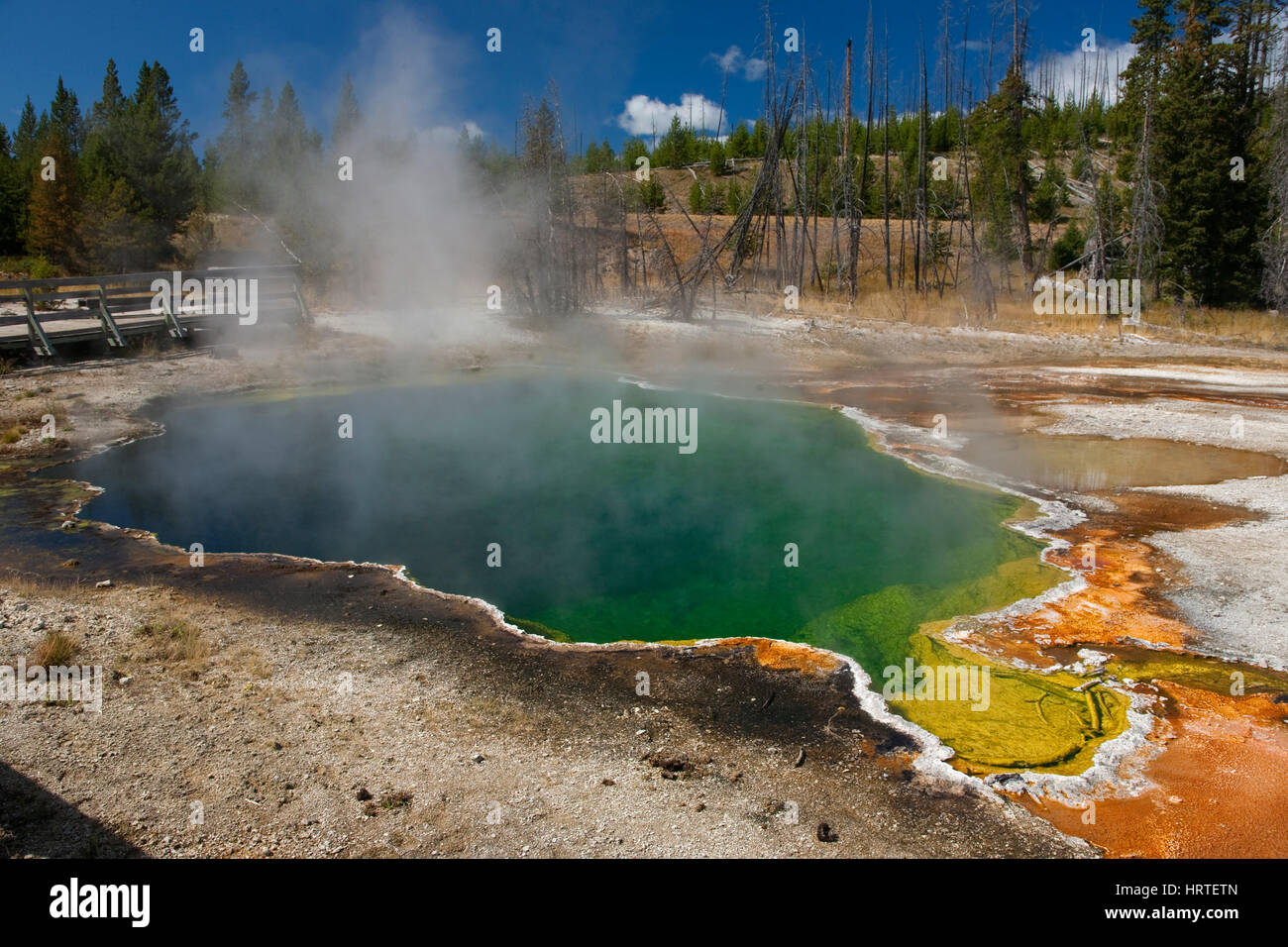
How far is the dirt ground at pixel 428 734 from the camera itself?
126 inches

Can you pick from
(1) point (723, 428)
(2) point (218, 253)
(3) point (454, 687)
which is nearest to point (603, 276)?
(2) point (218, 253)

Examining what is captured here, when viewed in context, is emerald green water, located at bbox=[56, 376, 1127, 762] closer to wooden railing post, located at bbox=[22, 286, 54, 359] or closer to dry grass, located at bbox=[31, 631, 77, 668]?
dry grass, located at bbox=[31, 631, 77, 668]

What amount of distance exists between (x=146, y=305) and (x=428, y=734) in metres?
14.1

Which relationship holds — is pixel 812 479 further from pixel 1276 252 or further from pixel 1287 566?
pixel 1276 252

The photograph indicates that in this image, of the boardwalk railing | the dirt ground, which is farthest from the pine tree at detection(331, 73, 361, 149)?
the dirt ground

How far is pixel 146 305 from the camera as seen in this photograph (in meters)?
14.5

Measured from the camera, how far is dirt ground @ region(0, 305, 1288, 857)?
10.5ft

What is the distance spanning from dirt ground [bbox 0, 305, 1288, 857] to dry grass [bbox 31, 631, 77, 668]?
62 millimetres

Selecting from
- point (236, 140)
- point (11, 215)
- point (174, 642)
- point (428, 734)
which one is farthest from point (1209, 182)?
point (236, 140)

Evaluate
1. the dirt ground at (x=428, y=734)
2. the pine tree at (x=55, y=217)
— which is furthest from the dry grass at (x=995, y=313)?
the pine tree at (x=55, y=217)

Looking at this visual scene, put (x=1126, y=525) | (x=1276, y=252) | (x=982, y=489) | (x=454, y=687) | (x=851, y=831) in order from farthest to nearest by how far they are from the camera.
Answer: (x=1276, y=252) < (x=982, y=489) < (x=1126, y=525) < (x=454, y=687) < (x=851, y=831)

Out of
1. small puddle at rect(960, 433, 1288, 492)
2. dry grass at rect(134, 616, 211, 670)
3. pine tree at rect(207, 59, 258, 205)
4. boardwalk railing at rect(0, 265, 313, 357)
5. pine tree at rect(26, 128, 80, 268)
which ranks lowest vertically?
dry grass at rect(134, 616, 211, 670)

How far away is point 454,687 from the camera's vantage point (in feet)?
14.5
